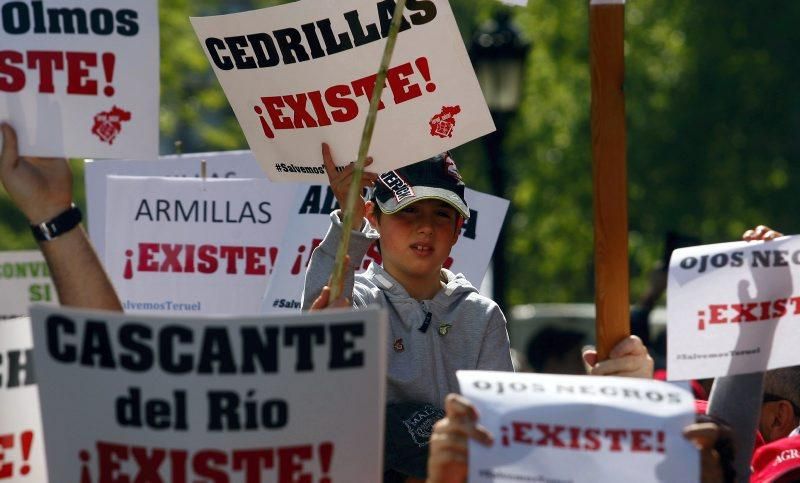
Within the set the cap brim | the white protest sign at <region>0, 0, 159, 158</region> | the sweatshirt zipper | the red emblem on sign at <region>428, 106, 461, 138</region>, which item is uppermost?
the white protest sign at <region>0, 0, 159, 158</region>

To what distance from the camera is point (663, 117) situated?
19438 mm

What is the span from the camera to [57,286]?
3803mm

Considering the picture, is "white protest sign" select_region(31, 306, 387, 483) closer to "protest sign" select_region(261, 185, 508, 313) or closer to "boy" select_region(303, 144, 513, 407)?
"boy" select_region(303, 144, 513, 407)

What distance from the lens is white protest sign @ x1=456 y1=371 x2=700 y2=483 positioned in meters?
3.37

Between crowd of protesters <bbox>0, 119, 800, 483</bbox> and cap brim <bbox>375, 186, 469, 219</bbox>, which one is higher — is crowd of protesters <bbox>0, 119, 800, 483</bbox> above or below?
below

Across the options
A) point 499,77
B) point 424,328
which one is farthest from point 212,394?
point 499,77

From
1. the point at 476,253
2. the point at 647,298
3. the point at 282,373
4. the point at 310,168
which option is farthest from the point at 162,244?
the point at 647,298

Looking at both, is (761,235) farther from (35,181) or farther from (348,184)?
(35,181)

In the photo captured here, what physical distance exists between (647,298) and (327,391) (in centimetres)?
729

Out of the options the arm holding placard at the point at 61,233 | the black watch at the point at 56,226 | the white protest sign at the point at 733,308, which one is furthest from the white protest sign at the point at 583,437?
the black watch at the point at 56,226

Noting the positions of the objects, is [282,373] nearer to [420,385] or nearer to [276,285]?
[420,385]

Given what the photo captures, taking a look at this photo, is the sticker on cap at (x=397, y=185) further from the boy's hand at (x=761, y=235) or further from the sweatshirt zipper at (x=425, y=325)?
the boy's hand at (x=761, y=235)

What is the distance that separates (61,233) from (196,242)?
2.99 m

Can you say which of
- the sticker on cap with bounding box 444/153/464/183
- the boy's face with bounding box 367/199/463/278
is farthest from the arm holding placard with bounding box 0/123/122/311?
the sticker on cap with bounding box 444/153/464/183
